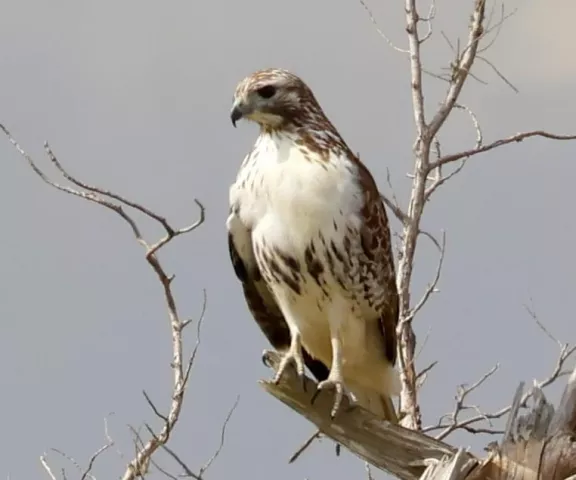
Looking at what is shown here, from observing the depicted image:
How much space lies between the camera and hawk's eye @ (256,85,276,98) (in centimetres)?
469

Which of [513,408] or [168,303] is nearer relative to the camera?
[513,408]

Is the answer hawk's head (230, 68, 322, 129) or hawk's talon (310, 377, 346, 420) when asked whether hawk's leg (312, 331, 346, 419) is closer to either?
hawk's talon (310, 377, 346, 420)

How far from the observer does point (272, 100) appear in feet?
15.5

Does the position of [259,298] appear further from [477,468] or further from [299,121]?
[477,468]

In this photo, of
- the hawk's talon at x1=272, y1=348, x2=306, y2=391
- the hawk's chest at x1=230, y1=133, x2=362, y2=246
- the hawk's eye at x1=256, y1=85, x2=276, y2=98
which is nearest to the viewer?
the hawk's talon at x1=272, y1=348, x2=306, y2=391

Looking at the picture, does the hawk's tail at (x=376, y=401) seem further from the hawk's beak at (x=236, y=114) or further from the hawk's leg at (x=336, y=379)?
the hawk's beak at (x=236, y=114)

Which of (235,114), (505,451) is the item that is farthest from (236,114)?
(505,451)

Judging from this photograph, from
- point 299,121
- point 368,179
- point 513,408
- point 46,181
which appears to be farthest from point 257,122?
point 513,408

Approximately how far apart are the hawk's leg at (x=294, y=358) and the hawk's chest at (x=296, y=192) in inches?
15.5

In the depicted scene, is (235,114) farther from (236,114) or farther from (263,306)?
(263,306)

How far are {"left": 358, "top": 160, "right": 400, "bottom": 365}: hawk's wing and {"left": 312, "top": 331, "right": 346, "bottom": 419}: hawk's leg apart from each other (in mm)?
214

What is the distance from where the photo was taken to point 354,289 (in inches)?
189

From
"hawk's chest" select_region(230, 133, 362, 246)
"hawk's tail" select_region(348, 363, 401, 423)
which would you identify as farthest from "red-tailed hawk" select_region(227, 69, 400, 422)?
"hawk's tail" select_region(348, 363, 401, 423)

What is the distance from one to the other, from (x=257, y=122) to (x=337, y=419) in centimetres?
110
